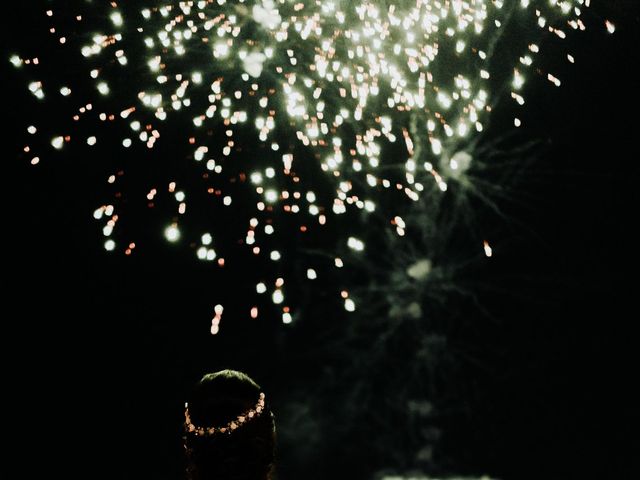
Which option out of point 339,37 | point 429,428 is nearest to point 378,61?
point 339,37

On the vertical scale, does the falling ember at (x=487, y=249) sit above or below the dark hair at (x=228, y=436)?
above

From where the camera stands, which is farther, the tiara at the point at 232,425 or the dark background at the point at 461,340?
the dark background at the point at 461,340

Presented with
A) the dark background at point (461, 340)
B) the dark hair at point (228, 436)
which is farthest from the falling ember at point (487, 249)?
the dark hair at point (228, 436)

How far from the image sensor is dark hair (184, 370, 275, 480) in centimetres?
203

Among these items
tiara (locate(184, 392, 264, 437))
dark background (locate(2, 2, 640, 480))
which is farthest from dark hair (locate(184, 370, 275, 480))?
dark background (locate(2, 2, 640, 480))

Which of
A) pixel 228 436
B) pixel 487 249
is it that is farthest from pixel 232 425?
pixel 487 249

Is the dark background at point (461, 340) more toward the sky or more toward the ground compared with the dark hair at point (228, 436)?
more toward the sky

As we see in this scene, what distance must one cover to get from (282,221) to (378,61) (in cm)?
487

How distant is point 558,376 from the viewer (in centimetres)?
1002

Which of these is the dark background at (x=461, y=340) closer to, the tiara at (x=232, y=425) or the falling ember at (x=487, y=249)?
the falling ember at (x=487, y=249)

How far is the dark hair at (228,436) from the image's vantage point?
203cm

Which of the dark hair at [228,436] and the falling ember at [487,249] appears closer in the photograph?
the dark hair at [228,436]

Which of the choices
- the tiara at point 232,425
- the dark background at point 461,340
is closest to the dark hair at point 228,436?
the tiara at point 232,425

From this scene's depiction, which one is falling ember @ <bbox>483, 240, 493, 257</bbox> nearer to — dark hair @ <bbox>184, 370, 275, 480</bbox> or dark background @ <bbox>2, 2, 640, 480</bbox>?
dark background @ <bbox>2, 2, 640, 480</bbox>
